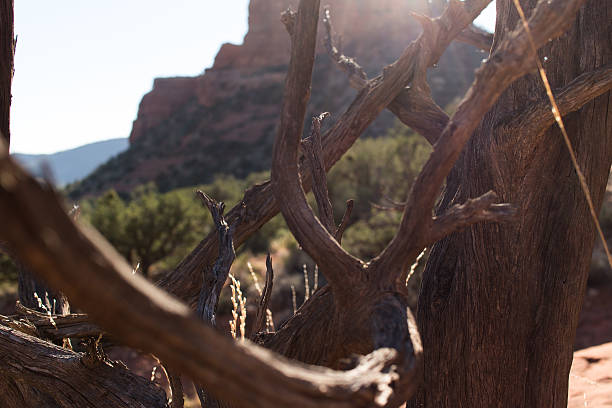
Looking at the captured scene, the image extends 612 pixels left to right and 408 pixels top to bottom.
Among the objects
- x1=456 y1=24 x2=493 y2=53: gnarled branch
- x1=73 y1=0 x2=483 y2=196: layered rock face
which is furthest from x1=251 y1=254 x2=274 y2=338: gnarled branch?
x1=73 y1=0 x2=483 y2=196: layered rock face

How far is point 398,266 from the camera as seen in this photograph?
4.55 feet

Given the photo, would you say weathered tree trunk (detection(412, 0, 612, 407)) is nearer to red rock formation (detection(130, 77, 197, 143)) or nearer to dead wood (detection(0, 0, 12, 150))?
dead wood (detection(0, 0, 12, 150))

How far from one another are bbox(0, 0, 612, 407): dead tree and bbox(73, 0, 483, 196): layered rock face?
36.6 metres

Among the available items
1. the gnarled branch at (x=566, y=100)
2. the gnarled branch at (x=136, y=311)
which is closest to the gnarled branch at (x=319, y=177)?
the gnarled branch at (x=566, y=100)

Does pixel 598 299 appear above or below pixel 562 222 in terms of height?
below

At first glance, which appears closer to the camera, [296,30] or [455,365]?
[296,30]

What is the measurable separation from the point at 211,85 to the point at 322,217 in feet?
210

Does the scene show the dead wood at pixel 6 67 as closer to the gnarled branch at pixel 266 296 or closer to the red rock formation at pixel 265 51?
the gnarled branch at pixel 266 296

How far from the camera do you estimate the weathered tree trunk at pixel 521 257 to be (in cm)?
213

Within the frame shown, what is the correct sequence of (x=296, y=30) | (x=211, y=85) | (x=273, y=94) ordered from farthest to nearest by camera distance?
(x=211, y=85)
(x=273, y=94)
(x=296, y=30)

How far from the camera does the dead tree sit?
0.75 meters

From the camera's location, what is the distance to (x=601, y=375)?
3.96m

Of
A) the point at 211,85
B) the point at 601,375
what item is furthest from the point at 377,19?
the point at 601,375

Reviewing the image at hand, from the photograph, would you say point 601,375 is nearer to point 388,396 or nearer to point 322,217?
point 322,217
